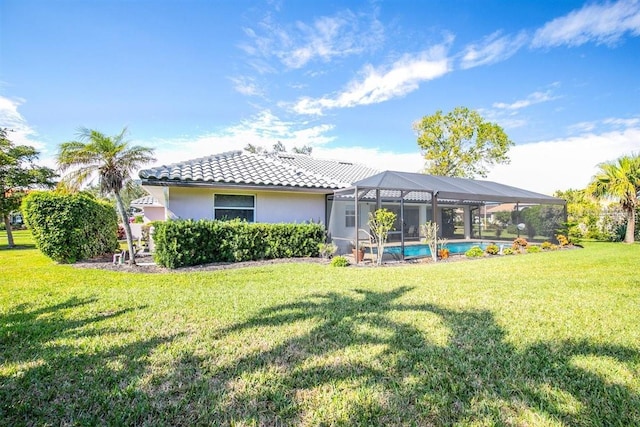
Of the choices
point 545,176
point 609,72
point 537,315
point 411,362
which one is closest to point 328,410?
point 411,362

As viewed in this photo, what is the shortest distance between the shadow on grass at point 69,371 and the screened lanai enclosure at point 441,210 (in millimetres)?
8476

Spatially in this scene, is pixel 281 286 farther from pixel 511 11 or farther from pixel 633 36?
pixel 633 36

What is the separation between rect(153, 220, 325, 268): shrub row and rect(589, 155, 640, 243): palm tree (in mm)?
19806

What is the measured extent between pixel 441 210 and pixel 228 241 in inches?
714

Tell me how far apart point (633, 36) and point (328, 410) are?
18816mm

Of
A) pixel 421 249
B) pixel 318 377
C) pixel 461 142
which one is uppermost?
pixel 461 142

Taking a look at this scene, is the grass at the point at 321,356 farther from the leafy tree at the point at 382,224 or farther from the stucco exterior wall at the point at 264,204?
the stucco exterior wall at the point at 264,204

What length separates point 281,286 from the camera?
6945 millimetres

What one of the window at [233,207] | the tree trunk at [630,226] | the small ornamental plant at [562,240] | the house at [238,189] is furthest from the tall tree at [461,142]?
the window at [233,207]

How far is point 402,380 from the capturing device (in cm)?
298

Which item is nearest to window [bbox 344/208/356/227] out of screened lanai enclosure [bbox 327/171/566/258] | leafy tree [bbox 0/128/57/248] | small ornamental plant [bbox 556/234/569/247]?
screened lanai enclosure [bbox 327/171/566/258]

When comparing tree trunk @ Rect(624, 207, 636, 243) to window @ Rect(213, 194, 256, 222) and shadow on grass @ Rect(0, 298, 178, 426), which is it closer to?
window @ Rect(213, 194, 256, 222)

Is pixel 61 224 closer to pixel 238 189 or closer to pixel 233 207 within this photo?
pixel 233 207

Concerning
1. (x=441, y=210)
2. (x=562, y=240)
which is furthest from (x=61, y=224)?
(x=562, y=240)
